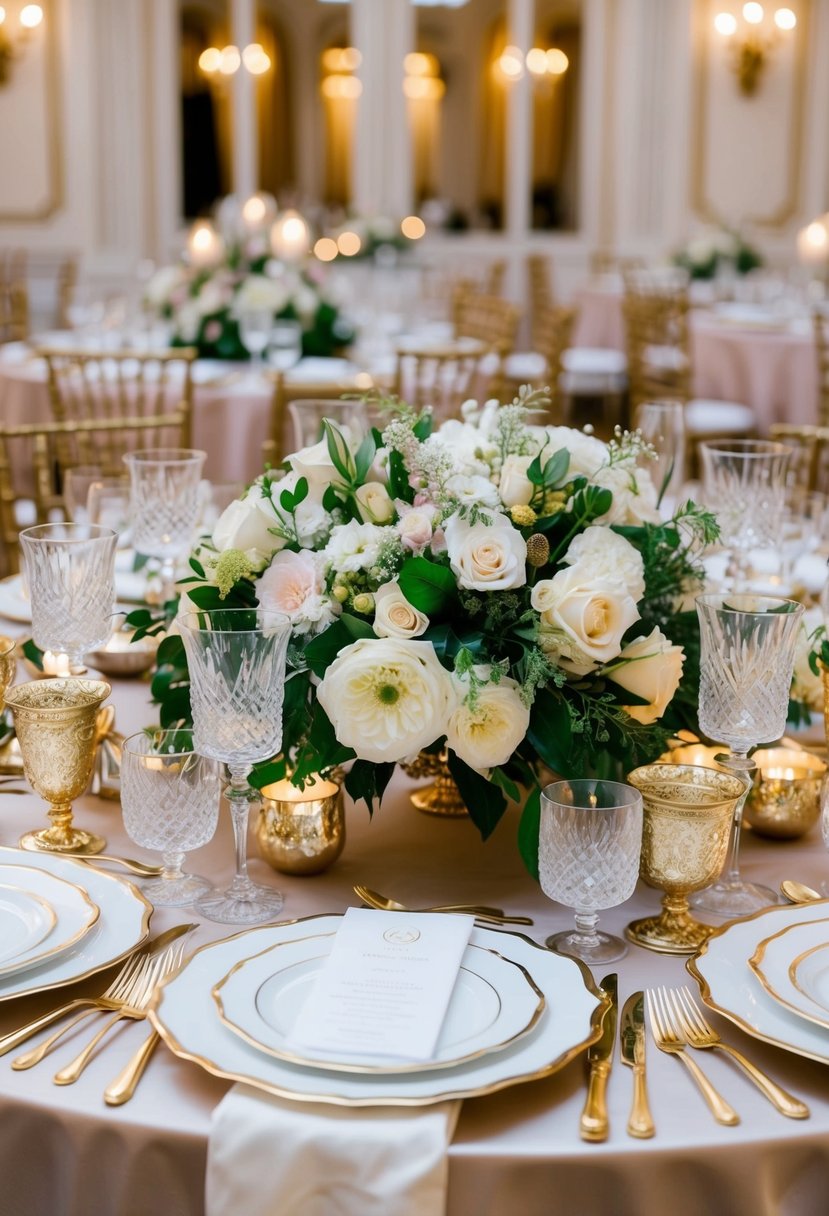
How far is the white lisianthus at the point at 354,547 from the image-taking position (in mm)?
1174

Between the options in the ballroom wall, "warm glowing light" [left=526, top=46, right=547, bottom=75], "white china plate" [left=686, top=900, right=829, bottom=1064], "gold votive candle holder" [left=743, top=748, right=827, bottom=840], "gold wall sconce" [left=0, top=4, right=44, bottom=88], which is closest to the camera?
"white china plate" [left=686, top=900, right=829, bottom=1064]

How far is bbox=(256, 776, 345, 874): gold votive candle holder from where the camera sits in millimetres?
1195

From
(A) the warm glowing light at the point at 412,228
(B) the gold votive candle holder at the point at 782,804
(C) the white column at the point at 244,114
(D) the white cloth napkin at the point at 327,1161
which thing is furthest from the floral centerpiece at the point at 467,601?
(C) the white column at the point at 244,114

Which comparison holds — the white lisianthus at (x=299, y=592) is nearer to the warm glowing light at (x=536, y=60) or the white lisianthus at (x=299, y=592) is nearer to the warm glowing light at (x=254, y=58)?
the warm glowing light at (x=254, y=58)

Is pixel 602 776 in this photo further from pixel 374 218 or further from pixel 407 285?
pixel 374 218

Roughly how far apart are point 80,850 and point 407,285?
4906 mm

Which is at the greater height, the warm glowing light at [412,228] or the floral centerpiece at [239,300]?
the warm glowing light at [412,228]

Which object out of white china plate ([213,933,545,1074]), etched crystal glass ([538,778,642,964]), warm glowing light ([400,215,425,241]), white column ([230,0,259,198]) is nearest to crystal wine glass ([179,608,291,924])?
white china plate ([213,933,545,1074])

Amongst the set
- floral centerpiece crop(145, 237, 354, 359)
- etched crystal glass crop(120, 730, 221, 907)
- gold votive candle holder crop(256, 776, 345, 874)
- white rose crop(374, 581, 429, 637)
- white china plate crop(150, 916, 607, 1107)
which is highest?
floral centerpiece crop(145, 237, 354, 359)

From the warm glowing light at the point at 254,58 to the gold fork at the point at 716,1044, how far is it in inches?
320

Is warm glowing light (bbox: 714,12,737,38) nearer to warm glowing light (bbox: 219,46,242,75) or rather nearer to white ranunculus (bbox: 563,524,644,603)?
warm glowing light (bbox: 219,46,242,75)

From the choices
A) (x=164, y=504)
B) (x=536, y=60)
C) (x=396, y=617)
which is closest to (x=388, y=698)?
(x=396, y=617)

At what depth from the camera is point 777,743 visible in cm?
145

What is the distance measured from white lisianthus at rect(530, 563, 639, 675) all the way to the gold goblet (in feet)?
0.38
